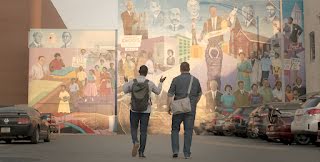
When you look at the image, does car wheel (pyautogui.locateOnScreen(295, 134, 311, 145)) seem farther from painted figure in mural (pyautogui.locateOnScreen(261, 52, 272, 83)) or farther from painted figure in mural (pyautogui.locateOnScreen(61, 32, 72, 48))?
painted figure in mural (pyautogui.locateOnScreen(61, 32, 72, 48))

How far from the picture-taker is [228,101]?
50.7m

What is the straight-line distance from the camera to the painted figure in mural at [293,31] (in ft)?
164

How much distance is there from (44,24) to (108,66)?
17537 mm

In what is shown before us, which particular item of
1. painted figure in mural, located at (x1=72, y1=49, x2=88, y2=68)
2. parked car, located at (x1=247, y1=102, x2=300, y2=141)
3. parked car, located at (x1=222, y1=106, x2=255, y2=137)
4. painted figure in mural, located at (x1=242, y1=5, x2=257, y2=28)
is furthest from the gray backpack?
painted figure in mural, located at (x1=242, y1=5, x2=257, y2=28)

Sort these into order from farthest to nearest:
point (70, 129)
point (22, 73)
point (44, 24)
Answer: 1. point (44, 24)
2. point (22, 73)
3. point (70, 129)

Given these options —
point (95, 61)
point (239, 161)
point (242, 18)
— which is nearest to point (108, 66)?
point (95, 61)

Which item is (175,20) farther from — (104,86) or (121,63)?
(104,86)

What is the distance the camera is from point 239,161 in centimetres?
1307

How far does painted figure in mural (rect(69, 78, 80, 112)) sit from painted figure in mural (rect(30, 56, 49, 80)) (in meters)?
2.27

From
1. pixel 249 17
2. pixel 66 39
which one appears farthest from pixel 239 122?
pixel 66 39

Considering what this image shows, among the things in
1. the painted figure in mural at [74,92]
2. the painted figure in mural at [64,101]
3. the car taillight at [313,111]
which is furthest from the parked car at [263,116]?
the painted figure in mural at [64,101]

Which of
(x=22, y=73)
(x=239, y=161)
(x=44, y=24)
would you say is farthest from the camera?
(x=44, y=24)

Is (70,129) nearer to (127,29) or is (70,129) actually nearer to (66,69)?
(66,69)

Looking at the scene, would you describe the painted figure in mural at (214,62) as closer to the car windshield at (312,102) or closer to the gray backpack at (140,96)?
the car windshield at (312,102)
